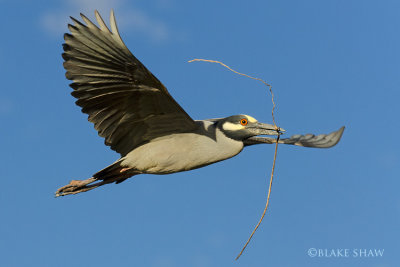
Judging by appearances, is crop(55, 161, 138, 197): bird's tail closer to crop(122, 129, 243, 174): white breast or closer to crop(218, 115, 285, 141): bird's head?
crop(122, 129, 243, 174): white breast

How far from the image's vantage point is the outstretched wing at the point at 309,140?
28.5ft

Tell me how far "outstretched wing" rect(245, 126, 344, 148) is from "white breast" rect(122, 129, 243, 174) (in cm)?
→ 56

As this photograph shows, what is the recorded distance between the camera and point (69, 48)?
308 inches

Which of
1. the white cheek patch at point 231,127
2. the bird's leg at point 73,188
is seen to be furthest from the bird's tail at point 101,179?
the white cheek patch at point 231,127

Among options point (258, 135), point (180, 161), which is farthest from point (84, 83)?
point (258, 135)

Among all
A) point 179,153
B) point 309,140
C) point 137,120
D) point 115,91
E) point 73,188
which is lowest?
point 73,188

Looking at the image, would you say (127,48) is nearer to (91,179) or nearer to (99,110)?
(99,110)

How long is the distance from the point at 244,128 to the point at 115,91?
193cm

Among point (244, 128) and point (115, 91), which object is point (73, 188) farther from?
point (244, 128)

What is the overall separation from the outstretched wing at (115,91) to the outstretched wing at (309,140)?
111cm

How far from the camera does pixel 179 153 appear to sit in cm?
862

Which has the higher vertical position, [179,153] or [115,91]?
[115,91]

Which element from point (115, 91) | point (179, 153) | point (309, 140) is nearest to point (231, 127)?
point (179, 153)

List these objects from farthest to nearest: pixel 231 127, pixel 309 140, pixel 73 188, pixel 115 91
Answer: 1. pixel 73 188
2. pixel 309 140
3. pixel 231 127
4. pixel 115 91
